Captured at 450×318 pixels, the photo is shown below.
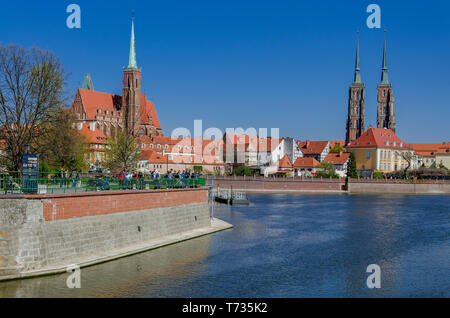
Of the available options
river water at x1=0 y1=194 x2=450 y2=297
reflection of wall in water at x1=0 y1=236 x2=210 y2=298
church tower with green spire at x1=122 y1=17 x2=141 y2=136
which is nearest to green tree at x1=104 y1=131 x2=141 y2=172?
river water at x1=0 y1=194 x2=450 y2=297

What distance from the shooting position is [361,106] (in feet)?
603

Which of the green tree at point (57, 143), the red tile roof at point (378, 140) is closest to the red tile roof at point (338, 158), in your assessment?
the red tile roof at point (378, 140)

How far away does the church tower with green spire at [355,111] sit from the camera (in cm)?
18212

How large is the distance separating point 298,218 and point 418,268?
24967mm

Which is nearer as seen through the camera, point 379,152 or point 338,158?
point 379,152

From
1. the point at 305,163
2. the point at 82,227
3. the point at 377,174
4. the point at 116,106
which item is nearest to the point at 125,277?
the point at 82,227

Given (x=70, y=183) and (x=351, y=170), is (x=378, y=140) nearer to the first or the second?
(x=351, y=170)

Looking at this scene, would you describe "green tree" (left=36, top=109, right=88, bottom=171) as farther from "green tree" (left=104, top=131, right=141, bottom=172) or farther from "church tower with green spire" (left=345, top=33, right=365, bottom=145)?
"church tower with green spire" (left=345, top=33, right=365, bottom=145)

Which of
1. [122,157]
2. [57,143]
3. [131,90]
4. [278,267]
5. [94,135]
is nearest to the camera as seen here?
[278,267]

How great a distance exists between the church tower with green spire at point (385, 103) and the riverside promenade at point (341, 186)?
75.4 metres

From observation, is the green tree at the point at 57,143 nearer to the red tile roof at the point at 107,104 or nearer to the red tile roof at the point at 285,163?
the red tile roof at the point at 107,104

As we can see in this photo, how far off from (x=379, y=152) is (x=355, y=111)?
55349 millimetres
